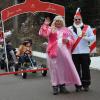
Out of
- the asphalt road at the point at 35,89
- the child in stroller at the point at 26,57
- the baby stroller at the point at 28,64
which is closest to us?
the asphalt road at the point at 35,89

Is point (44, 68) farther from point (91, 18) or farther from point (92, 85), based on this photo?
point (91, 18)

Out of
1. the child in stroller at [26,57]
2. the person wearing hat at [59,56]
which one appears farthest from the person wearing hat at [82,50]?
the child in stroller at [26,57]

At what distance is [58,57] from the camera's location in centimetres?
1272

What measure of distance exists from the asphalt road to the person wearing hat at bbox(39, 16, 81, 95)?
12.8 inches

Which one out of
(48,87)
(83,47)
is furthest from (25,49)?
(83,47)

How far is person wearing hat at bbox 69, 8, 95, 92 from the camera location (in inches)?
506

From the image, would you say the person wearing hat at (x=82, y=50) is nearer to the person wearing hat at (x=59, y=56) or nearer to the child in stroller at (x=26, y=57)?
the person wearing hat at (x=59, y=56)

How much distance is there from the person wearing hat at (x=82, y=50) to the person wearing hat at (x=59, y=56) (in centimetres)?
23

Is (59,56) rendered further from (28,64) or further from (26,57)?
(26,57)

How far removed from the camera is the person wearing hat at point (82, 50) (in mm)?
12859

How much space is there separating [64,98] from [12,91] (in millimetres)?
2186

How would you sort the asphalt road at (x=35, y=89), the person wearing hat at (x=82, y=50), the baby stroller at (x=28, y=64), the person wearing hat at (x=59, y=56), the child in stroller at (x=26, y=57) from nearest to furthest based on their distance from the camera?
the asphalt road at (x=35, y=89) < the person wearing hat at (x=59, y=56) < the person wearing hat at (x=82, y=50) < the baby stroller at (x=28, y=64) < the child in stroller at (x=26, y=57)

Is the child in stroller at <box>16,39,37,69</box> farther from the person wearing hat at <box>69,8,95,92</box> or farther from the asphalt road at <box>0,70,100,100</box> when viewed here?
the person wearing hat at <box>69,8,95,92</box>

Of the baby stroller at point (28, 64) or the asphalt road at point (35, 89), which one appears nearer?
the asphalt road at point (35, 89)
